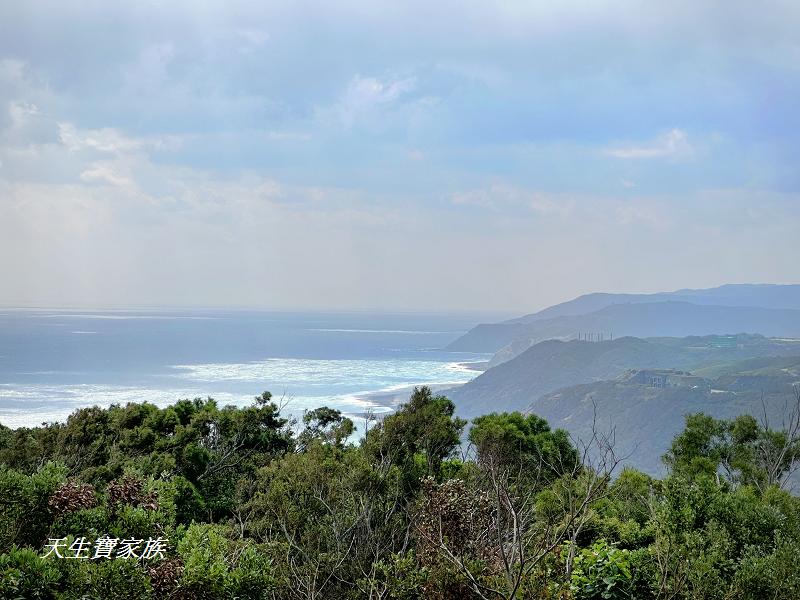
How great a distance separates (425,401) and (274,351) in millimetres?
131077

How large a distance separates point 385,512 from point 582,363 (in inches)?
5715

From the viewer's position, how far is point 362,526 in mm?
12383

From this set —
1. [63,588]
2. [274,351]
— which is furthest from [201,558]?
[274,351]

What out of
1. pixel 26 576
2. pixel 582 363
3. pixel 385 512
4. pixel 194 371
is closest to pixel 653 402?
pixel 582 363

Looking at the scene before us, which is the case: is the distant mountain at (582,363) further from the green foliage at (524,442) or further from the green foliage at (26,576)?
the green foliage at (26,576)

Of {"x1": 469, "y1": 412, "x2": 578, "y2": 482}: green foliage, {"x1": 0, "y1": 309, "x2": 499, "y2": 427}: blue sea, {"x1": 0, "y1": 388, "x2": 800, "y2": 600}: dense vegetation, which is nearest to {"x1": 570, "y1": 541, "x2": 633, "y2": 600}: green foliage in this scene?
{"x1": 0, "y1": 388, "x2": 800, "y2": 600}: dense vegetation

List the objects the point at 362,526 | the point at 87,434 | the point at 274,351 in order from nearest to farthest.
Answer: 1. the point at 362,526
2. the point at 87,434
3. the point at 274,351

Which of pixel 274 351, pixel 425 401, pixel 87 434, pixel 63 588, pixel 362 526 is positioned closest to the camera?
pixel 63 588

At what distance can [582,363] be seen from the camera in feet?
499

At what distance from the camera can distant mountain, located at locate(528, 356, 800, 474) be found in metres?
91.4

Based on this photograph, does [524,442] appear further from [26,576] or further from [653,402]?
[653,402]

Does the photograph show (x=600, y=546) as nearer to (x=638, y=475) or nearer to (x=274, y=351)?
(x=638, y=475)

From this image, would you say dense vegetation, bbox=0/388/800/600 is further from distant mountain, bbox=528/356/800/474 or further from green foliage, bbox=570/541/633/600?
distant mountain, bbox=528/356/800/474

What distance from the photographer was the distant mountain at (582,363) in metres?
130
